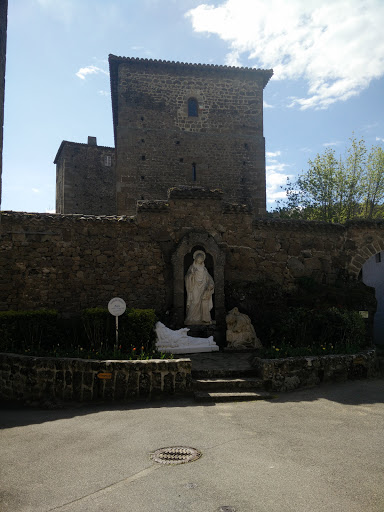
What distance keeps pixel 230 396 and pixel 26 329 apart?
4.64m

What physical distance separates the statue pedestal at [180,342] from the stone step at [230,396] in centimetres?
255

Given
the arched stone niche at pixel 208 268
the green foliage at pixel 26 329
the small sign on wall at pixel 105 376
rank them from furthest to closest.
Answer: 1. the arched stone niche at pixel 208 268
2. the green foliage at pixel 26 329
3. the small sign on wall at pixel 105 376

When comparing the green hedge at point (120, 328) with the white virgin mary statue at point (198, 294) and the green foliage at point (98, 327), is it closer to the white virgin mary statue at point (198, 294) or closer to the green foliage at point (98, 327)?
the green foliage at point (98, 327)

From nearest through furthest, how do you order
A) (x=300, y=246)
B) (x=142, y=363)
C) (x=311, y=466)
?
(x=311, y=466), (x=142, y=363), (x=300, y=246)

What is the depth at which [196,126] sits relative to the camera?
70.9ft

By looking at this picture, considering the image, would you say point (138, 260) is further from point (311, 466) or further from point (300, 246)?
point (311, 466)

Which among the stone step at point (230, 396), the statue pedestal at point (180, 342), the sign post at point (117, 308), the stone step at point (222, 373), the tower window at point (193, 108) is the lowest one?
the stone step at point (230, 396)

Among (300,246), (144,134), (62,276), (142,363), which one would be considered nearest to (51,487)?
(142,363)

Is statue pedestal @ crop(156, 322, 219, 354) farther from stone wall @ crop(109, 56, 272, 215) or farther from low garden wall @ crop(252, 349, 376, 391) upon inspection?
stone wall @ crop(109, 56, 272, 215)

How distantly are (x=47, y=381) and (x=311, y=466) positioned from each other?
16.5ft

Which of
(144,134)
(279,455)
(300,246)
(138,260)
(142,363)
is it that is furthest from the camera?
(144,134)

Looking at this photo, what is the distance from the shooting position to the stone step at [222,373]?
8.51 metres

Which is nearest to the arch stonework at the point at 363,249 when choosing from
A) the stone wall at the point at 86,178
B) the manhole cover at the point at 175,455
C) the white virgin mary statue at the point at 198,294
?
the white virgin mary statue at the point at 198,294

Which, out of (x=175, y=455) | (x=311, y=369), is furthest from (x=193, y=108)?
(x=175, y=455)
